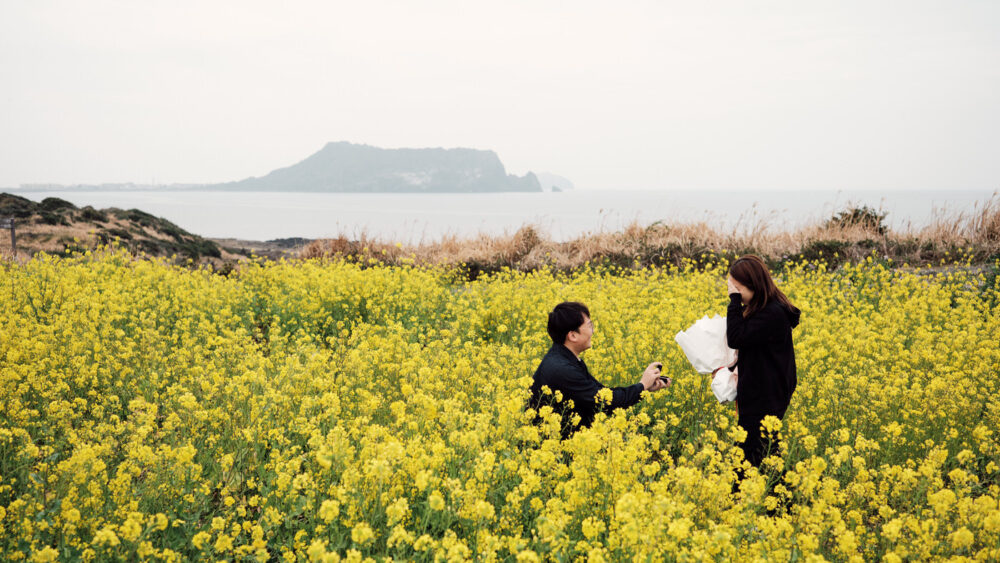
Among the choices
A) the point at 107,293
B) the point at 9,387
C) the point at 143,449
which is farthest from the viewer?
the point at 107,293

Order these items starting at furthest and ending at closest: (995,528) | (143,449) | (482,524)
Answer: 1. (143,449)
2. (482,524)
3. (995,528)

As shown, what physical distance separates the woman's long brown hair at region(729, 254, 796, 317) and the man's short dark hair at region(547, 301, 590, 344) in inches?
40.5

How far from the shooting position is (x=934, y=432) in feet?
14.6

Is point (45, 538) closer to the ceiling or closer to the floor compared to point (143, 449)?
closer to the floor

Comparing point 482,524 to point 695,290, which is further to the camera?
point 695,290

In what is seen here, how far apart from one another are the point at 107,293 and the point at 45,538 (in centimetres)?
482

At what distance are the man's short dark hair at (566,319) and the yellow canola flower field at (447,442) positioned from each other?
0.62m

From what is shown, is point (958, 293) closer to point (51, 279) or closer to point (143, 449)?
point (143, 449)

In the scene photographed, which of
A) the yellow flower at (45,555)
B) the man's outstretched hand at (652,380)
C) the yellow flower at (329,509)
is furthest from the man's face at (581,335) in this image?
the yellow flower at (45,555)

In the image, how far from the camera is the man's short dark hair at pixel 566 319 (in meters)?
4.15

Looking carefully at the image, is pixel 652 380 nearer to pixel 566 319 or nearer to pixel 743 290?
pixel 566 319

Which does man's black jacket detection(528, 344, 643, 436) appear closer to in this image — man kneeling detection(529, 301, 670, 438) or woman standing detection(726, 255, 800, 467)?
man kneeling detection(529, 301, 670, 438)

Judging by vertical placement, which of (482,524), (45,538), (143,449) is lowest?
(45,538)

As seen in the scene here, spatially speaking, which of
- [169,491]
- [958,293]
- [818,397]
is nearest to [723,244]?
[958,293]
